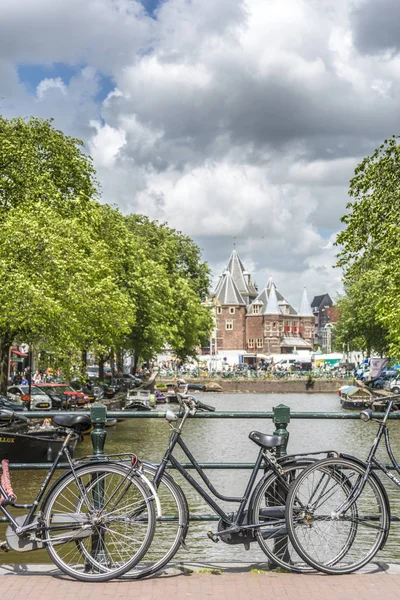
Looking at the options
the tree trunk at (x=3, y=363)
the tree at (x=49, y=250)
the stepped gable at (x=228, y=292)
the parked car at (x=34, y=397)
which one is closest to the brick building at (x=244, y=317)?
the stepped gable at (x=228, y=292)

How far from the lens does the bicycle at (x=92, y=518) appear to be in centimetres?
560

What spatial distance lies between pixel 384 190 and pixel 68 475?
24.0m

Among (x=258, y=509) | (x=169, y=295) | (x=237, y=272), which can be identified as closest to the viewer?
(x=258, y=509)

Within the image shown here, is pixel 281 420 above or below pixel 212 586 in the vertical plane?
above

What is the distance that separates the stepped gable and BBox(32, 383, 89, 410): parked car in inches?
3586

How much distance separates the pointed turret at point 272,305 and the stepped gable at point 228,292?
3.77 meters

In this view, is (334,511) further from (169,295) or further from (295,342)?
(295,342)

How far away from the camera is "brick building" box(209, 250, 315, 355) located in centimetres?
13138

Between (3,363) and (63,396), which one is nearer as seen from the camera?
(3,363)

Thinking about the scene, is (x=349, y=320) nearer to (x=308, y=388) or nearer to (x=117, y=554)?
(x=308, y=388)

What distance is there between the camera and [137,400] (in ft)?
152

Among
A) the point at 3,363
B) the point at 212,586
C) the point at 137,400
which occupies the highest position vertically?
the point at 3,363

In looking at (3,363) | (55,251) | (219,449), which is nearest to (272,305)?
(3,363)

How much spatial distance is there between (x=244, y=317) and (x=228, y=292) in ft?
16.5
